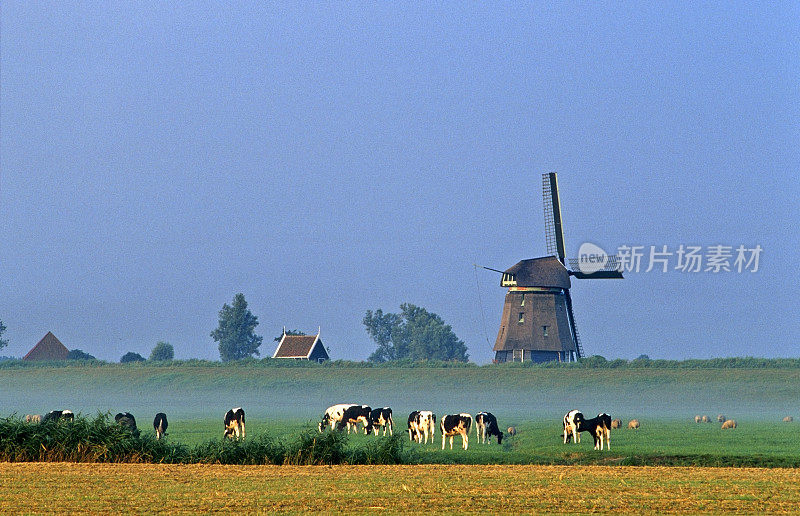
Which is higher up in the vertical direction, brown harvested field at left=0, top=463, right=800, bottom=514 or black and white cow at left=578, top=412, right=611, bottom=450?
black and white cow at left=578, top=412, right=611, bottom=450

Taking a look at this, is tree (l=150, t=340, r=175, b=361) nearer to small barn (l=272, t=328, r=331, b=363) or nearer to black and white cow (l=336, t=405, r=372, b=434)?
small barn (l=272, t=328, r=331, b=363)

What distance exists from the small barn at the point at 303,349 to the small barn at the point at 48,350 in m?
24.7

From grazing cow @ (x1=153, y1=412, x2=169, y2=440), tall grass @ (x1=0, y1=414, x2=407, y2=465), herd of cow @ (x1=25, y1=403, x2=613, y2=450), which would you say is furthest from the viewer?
grazing cow @ (x1=153, y1=412, x2=169, y2=440)

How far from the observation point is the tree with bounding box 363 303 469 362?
13238 cm

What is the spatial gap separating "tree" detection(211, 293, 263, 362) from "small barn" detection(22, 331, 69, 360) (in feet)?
72.3

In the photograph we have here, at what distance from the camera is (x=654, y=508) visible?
65.3 ft

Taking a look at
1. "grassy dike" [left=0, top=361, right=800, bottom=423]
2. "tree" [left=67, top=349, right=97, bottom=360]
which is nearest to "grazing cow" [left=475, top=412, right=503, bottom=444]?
"grassy dike" [left=0, top=361, right=800, bottom=423]

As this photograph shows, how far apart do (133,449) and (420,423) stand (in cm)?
1303

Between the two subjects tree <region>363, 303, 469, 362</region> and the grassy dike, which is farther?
tree <region>363, 303, 469, 362</region>

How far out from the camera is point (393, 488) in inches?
891

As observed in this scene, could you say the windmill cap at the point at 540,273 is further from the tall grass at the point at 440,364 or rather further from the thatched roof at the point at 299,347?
the thatched roof at the point at 299,347

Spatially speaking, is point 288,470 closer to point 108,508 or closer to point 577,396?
point 108,508

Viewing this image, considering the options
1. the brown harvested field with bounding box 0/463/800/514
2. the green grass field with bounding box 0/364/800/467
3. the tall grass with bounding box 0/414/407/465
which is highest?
the green grass field with bounding box 0/364/800/467

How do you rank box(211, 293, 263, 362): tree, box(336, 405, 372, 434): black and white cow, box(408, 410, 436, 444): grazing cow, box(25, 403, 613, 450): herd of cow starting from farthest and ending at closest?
box(211, 293, 263, 362): tree
box(336, 405, 372, 434): black and white cow
box(408, 410, 436, 444): grazing cow
box(25, 403, 613, 450): herd of cow
